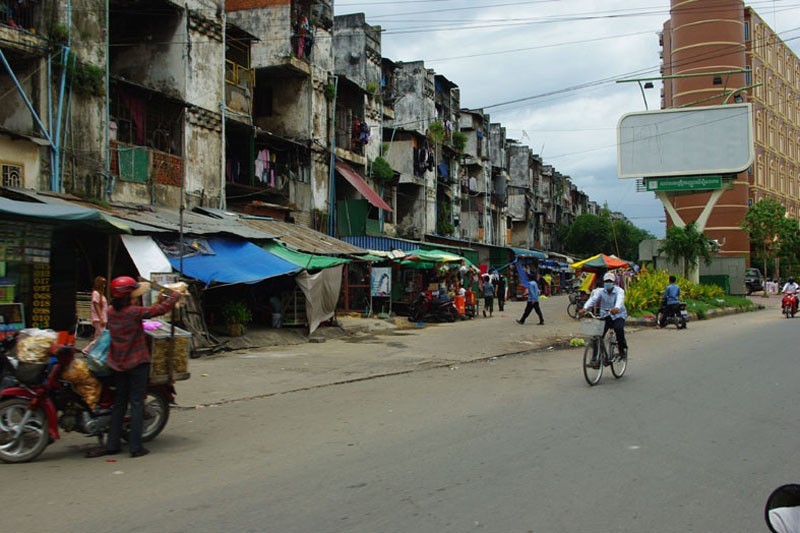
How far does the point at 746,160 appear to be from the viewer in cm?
3991

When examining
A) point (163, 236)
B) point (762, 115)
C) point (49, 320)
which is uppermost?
point (762, 115)

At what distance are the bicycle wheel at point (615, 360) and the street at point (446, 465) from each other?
0.62 meters

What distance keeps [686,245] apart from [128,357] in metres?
34.3

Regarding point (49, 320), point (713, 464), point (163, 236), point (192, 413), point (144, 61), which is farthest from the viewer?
point (144, 61)

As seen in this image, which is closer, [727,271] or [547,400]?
[547,400]

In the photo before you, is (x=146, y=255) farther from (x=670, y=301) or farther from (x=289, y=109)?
(x=670, y=301)

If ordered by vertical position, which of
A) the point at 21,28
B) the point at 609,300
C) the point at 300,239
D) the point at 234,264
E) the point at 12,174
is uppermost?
the point at 21,28

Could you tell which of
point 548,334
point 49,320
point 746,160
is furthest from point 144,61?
point 746,160

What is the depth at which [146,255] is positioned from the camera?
1452 cm

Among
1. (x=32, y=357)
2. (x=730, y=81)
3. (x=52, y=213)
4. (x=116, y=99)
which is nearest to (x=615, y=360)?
(x=32, y=357)

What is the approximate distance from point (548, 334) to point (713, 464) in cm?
1475

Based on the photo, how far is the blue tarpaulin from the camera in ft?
50.8

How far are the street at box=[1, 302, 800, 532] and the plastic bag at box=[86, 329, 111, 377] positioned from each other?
833mm

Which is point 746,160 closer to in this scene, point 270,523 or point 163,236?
point 163,236
